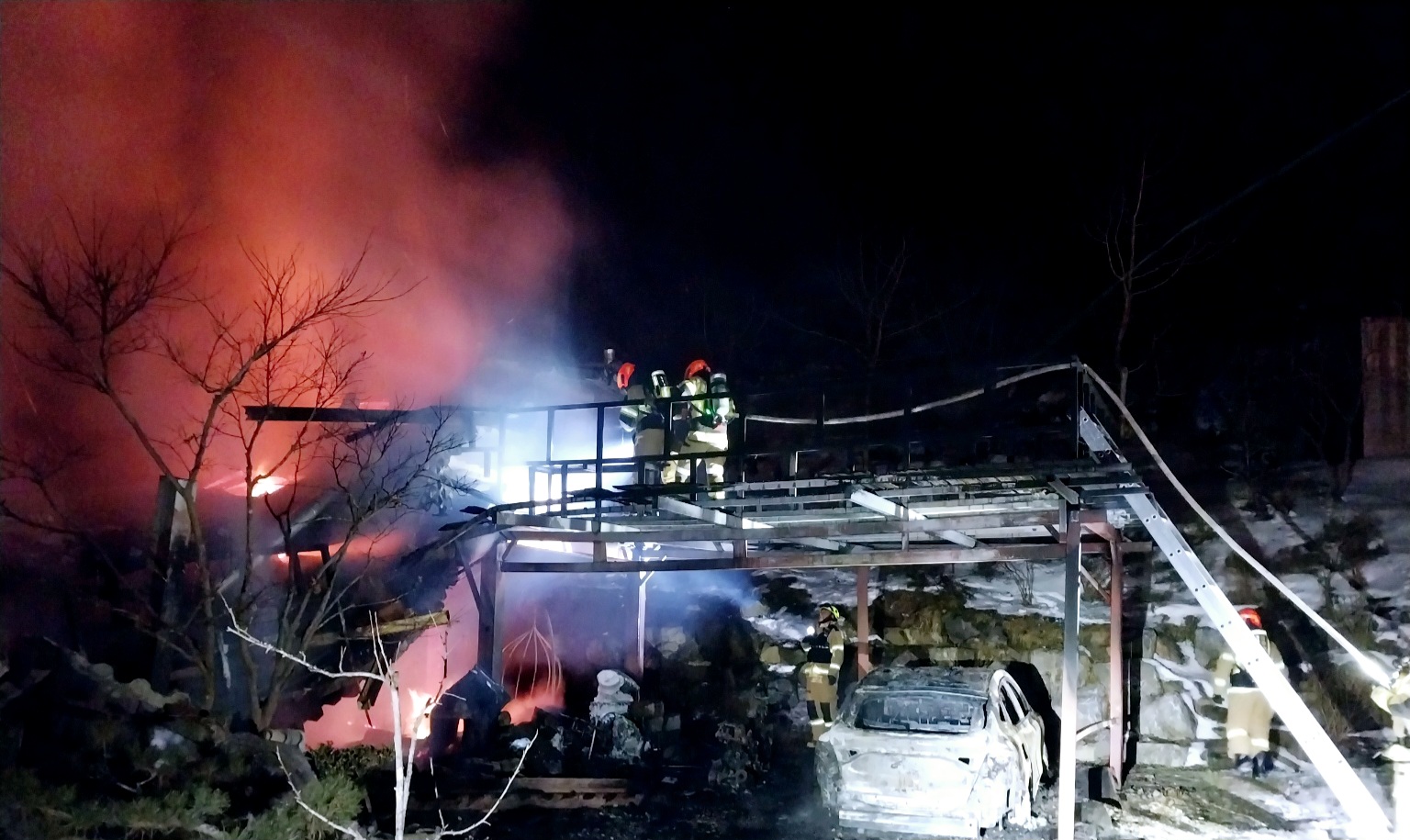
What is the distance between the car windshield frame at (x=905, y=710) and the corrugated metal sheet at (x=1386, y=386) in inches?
507

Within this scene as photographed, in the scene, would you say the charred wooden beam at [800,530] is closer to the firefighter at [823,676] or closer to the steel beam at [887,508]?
the steel beam at [887,508]

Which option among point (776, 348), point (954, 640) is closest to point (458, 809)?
point (954, 640)

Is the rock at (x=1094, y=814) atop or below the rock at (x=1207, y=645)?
below

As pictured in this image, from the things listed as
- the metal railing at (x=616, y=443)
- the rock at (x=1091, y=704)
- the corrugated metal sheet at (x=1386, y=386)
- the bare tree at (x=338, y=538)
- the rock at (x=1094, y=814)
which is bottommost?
the rock at (x=1094, y=814)

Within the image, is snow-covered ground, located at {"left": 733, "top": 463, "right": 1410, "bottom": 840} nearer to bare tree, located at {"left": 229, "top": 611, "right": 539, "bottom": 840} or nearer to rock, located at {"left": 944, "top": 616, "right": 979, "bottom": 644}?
rock, located at {"left": 944, "top": 616, "right": 979, "bottom": 644}

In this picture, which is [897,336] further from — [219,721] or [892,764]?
[219,721]

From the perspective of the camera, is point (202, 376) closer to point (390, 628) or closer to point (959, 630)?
point (390, 628)

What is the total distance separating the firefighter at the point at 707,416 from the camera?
30.1ft

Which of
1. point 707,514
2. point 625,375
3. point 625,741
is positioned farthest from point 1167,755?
point 625,375

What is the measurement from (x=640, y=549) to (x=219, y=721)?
6.98 m

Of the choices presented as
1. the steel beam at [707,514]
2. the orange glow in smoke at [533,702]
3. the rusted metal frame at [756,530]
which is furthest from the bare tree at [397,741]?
the orange glow in smoke at [533,702]

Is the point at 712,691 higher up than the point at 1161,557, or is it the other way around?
the point at 1161,557

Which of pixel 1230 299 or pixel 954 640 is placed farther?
pixel 1230 299

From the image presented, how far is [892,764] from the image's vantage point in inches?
311
